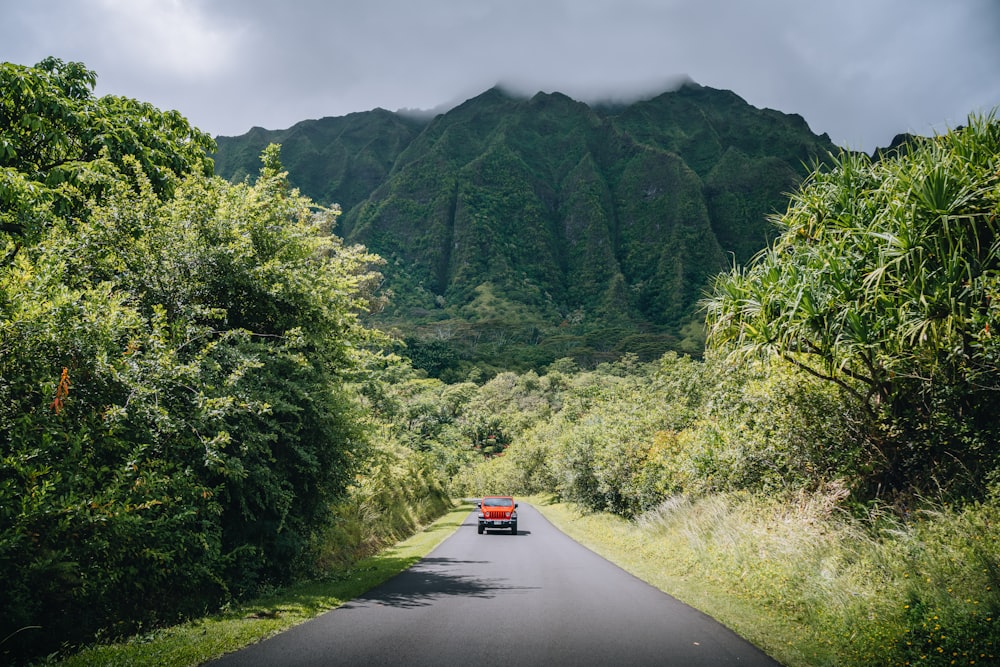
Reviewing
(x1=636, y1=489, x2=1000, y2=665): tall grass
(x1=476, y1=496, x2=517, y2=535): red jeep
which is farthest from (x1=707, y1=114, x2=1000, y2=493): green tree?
(x1=476, y1=496, x2=517, y2=535): red jeep

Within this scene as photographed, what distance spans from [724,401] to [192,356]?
13.8 meters

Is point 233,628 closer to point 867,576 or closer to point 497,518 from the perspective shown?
point 867,576

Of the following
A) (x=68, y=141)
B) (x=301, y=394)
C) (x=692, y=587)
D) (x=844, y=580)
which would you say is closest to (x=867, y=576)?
(x=844, y=580)

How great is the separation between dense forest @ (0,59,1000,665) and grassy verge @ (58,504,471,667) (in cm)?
54

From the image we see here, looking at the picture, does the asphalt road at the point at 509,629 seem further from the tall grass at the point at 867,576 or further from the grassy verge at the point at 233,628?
the tall grass at the point at 867,576

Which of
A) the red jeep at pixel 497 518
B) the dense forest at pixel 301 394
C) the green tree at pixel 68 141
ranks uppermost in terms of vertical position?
the green tree at pixel 68 141

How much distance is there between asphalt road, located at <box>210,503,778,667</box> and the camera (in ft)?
20.2

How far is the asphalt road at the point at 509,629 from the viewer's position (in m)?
6.14

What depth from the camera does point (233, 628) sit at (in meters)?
7.30

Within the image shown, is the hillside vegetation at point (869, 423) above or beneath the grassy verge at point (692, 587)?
above

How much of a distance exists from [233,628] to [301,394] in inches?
165

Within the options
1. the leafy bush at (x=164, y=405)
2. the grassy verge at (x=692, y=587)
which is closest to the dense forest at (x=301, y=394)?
the leafy bush at (x=164, y=405)

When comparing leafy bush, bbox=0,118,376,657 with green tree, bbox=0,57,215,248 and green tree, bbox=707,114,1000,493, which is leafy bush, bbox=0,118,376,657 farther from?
green tree, bbox=707,114,1000,493

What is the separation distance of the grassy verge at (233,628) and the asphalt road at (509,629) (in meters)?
0.29
